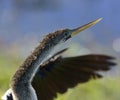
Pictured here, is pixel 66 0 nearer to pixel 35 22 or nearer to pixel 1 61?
pixel 35 22

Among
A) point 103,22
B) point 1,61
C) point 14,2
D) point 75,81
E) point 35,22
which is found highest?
point 14,2

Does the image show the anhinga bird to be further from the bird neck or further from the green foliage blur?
the green foliage blur

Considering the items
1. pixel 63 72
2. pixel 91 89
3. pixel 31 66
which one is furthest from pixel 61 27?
pixel 31 66

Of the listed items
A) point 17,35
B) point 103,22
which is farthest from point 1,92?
point 103,22

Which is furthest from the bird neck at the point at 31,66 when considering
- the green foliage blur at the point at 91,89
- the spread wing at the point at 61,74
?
the green foliage blur at the point at 91,89

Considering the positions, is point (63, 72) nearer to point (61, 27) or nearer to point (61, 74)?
point (61, 74)

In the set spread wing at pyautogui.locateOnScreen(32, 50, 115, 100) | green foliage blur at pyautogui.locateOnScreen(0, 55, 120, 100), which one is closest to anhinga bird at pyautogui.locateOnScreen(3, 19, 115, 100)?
spread wing at pyautogui.locateOnScreen(32, 50, 115, 100)

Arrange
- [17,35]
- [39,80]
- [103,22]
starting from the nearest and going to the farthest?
1. [39,80]
2. [17,35]
3. [103,22]
